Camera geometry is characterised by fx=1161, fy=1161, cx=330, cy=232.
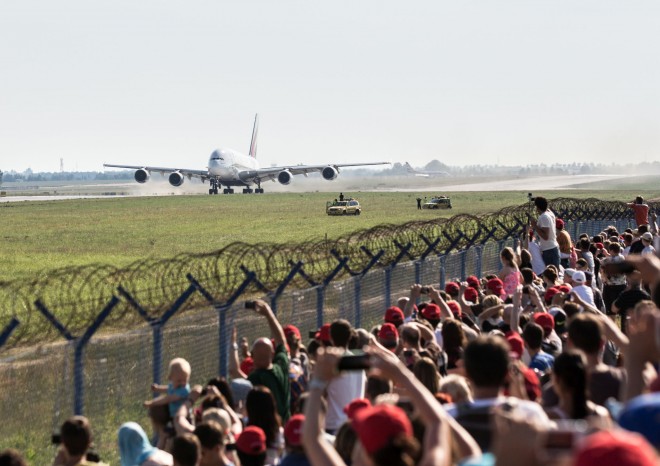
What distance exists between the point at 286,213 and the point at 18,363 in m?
54.0

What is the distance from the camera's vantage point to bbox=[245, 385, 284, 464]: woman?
22.8ft

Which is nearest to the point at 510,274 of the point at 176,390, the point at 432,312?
the point at 432,312

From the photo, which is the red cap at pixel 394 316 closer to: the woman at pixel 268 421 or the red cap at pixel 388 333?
the red cap at pixel 388 333

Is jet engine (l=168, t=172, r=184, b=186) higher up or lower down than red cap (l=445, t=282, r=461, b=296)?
lower down

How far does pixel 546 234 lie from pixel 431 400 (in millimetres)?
14686

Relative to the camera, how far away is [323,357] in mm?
5148

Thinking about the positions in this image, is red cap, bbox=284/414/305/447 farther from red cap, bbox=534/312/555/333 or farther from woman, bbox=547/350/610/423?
red cap, bbox=534/312/555/333

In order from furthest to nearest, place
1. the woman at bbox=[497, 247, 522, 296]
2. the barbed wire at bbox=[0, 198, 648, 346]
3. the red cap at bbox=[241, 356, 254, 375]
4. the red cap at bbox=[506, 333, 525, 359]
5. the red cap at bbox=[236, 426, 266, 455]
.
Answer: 1. the woman at bbox=[497, 247, 522, 296]
2. the barbed wire at bbox=[0, 198, 648, 346]
3. the red cap at bbox=[241, 356, 254, 375]
4. the red cap at bbox=[506, 333, 525, 359]
5. the red cap at bbox=[236, 426, 266, 455]

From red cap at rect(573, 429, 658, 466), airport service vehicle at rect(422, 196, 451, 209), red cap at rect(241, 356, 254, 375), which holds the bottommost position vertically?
airport service vehicle at rect(422, 196, 451, 209)

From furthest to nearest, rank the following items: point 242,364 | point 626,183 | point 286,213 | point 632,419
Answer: point 626,183
point 286,213
point 242,364
point 632,419

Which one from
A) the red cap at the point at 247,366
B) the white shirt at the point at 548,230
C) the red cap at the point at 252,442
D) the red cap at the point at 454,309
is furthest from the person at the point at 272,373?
the white shirt at the point at 548,230

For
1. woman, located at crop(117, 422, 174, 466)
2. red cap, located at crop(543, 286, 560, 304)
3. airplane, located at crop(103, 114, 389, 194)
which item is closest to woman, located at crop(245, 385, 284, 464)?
woman, located at crop(117, 422, 174, 466)

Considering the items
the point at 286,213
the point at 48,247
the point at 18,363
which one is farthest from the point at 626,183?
the point at 18,363

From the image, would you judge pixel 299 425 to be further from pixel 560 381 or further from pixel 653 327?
pixel 653 327
